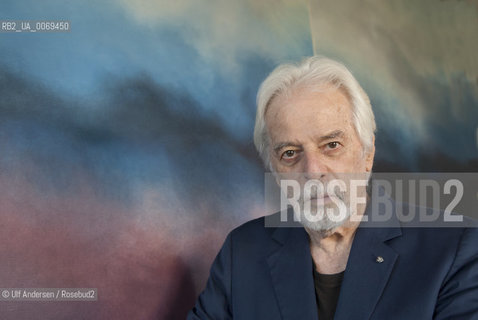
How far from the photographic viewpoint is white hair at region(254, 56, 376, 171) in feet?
6.08

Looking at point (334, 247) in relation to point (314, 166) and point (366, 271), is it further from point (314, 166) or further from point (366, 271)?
point (314, 166)

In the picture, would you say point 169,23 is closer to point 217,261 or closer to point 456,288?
point 217,261

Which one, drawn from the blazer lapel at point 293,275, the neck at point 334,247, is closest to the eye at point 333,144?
the neck at point 334,247

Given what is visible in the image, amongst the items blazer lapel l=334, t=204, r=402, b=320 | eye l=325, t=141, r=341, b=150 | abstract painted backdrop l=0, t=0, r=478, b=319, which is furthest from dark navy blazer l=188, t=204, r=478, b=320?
eye l=325, t=141, r=341, b=150

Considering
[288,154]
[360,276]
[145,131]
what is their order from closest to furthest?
[360,276] < [288,154] < [145,131]

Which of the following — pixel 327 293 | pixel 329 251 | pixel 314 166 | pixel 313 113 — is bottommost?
pixel 327 293

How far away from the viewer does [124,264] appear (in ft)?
6.38

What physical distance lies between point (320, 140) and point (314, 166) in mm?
87

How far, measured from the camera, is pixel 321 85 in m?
1.86

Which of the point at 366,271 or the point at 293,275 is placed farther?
the point at 293,275

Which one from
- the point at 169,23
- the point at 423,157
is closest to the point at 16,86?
the point at 169,23

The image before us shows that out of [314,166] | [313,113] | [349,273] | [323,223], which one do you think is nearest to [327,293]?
[349,273]

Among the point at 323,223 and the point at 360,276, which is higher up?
the point at 323,223

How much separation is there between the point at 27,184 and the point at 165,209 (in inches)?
18.8
